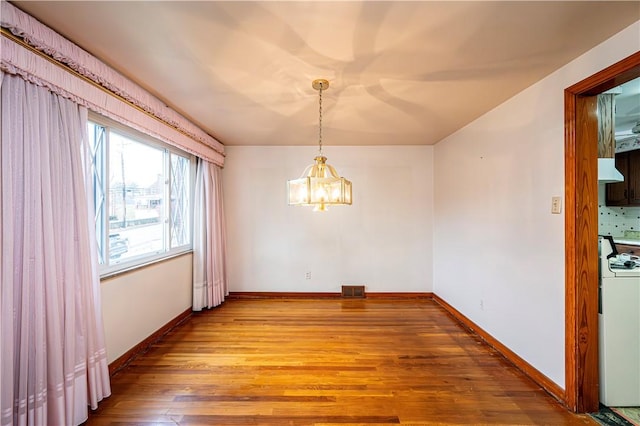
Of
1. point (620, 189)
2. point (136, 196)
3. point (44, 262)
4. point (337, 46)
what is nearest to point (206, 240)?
point (136, 196)

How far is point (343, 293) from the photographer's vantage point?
424 cm

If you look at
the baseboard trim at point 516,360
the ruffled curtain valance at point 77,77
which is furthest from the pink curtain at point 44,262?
the baseboard trim at point 516,360

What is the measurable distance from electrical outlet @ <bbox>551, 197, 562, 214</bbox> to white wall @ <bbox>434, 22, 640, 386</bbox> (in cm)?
5

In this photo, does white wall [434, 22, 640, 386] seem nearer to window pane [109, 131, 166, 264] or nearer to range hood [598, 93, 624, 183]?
range hood [598, 93, 624, 183]

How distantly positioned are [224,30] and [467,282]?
138 inches

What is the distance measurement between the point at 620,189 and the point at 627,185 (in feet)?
0.35

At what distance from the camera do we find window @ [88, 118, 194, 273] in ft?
7.38

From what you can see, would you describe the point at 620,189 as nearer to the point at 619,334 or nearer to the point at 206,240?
the point at 619,334

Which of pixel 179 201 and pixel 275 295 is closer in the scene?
pixel 179 201

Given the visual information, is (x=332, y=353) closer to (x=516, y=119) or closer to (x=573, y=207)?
(x=573, y=207)

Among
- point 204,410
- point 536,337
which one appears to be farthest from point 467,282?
point 204,410

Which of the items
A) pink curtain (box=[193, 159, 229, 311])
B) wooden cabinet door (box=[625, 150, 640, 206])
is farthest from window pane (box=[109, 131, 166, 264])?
wooden cabinet door (box=[625, 150, 640, 206])

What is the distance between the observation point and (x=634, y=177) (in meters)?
4.02

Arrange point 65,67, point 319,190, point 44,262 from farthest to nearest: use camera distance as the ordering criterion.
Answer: point 319,190 → point 65,67 → point 44,262
